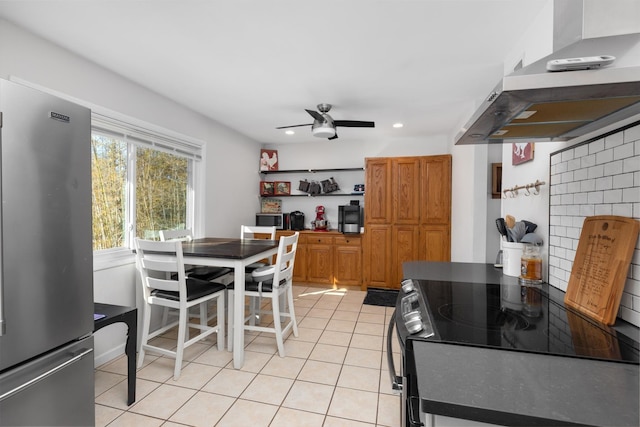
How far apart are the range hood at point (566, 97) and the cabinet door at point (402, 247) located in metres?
2.96

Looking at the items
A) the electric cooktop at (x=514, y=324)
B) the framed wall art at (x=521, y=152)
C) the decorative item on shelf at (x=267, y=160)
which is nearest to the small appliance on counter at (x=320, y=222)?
the decorative item on shelf at (x=267, y=160)

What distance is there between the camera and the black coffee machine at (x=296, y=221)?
477 centimetres

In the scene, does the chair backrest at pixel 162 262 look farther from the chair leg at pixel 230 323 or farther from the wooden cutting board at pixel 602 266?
the wooden cutting board at pixel 602 266

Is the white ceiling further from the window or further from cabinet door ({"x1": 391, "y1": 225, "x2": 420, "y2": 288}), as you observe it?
cabinet door ({"x1": 391, "y1": 225, "x2": 420, "y2": 288})

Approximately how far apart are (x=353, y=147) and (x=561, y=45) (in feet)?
12.2

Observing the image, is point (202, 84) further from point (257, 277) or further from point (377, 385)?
point (377, 385)

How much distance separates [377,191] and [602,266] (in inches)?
131

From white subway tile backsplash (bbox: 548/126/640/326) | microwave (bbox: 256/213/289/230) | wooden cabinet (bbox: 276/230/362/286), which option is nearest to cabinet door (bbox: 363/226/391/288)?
wooden cabinet (bbox: 276/230/362/286)

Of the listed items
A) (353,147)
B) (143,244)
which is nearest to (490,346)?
(143,244)

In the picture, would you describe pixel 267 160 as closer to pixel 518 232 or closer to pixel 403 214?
pixel 403 214

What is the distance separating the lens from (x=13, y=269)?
103cm

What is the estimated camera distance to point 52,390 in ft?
3.86

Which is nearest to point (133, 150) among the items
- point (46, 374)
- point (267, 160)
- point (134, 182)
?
point (134, 182)

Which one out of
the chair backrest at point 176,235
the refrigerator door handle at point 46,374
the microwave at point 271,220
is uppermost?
the microwave at point 271,220
